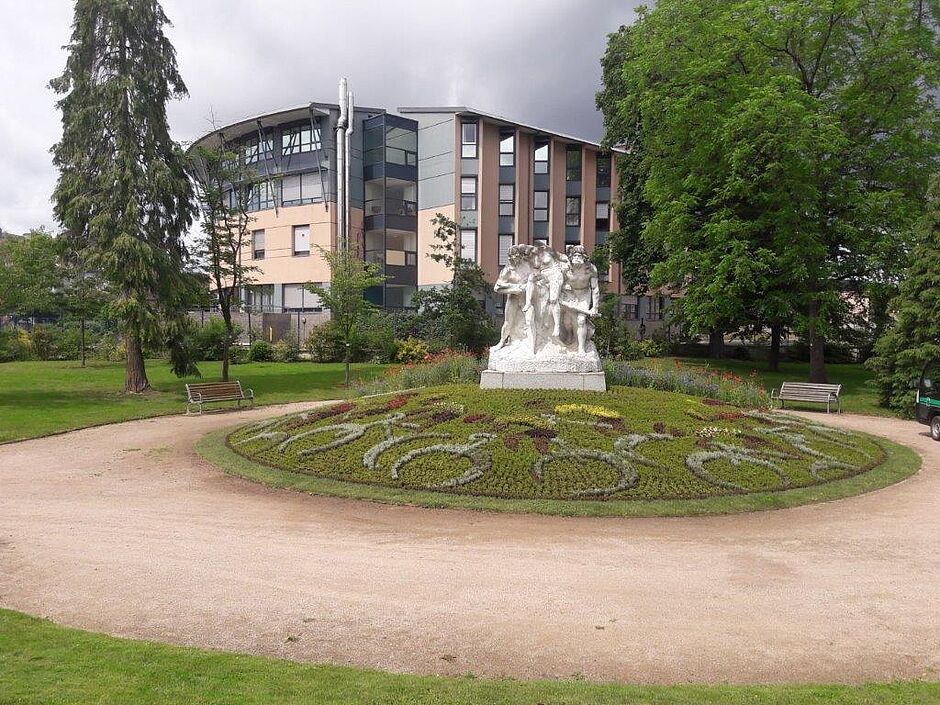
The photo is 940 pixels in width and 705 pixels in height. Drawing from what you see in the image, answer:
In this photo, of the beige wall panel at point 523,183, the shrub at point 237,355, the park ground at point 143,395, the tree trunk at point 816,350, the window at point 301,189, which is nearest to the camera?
the park ground at point 143,395

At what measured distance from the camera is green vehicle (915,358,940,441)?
16859 millimetres

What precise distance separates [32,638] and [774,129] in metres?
24.9

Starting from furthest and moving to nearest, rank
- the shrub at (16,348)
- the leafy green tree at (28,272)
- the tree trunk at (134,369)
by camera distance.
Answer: the shrub at (16,348), the tree trunk at (134,369), the leafy green tree at (28,272)

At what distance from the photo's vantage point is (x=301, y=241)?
44812 millimetres

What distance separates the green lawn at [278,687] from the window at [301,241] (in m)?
41.3

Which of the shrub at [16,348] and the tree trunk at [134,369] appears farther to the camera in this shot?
the shrub at [16,348]

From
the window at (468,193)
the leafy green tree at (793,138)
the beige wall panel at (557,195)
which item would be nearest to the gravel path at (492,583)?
the leafy green tree at (793,138)

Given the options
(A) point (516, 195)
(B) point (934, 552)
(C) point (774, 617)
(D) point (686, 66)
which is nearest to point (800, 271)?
(D) point (686, 66)

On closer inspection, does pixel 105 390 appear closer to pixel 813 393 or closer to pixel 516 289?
pixel 516 289

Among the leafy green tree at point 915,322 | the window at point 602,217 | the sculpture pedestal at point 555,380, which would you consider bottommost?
the sculpture pedestal at point 555,380

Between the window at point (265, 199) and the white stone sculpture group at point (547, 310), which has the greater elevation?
the window at point (265, 199)

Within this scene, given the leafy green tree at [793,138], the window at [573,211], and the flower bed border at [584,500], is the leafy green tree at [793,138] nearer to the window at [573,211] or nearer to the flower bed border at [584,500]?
the flower bed border at [584,500]

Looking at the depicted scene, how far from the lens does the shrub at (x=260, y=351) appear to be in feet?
131

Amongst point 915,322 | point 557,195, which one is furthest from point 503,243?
point 915,322
